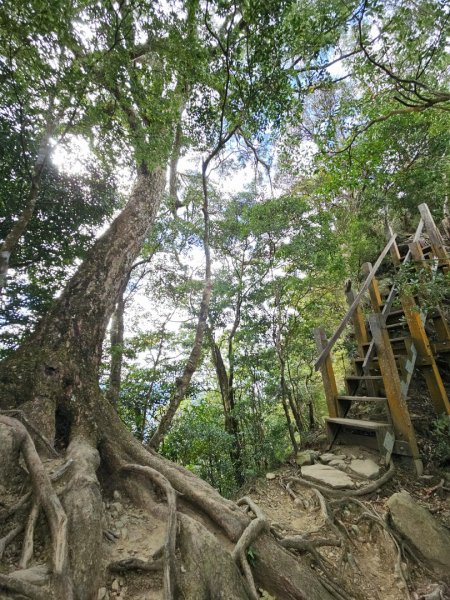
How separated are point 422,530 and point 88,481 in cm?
303

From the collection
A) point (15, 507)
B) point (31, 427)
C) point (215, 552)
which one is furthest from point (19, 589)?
point (31, 427)

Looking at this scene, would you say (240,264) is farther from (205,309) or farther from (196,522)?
(196,522)

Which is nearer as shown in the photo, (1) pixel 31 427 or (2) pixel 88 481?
(2) pixel 88 481

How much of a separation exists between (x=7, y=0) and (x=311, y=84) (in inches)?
139

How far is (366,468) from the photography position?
353 cm

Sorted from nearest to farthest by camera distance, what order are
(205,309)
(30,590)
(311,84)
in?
(30,590) < (311,84) < (205,309)

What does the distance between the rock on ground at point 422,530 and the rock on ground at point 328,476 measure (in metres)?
0.61

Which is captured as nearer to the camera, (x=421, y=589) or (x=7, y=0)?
(x=421, y=589)

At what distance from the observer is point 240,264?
725 cm

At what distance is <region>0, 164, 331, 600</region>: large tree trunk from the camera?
1678 mm

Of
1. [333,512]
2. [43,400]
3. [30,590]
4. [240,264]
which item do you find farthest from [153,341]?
[30,590]

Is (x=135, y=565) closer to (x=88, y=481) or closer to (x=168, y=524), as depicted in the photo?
(x=168, y=524)

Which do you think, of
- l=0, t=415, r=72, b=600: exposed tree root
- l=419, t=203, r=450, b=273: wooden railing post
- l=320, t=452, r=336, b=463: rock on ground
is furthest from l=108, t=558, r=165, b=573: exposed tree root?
l=419, t=203, r=450, b=273: wooden railing post

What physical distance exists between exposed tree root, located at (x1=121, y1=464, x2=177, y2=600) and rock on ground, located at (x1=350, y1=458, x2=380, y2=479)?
257 centimetres
